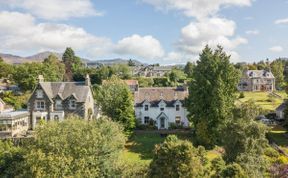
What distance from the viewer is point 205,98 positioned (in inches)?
1988

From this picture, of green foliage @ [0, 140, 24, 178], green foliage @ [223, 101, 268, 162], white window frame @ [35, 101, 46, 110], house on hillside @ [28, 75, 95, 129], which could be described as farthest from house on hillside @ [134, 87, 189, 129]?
green foliage @ [0, 140, 24, 178]

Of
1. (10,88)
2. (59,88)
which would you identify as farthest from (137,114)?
(10,88)

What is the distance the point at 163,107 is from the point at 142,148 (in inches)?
602

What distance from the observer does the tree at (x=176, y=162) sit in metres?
24.7

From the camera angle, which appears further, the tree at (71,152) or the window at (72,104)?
the window at (72,104)

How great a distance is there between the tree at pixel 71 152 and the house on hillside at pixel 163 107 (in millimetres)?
26010

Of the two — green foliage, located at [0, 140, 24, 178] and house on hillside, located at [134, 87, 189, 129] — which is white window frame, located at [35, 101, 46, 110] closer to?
house on hillside, located at [134, 87, 189, 129]

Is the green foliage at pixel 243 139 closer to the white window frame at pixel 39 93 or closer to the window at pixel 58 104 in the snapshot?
the window at pixel 58 104

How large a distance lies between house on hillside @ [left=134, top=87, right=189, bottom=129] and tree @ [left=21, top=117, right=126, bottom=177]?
26010mm

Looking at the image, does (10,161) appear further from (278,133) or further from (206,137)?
(278,133)

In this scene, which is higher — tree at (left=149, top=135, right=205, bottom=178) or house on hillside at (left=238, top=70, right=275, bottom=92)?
house on hillside at (left=238, top=70, right=275, bottom=92)

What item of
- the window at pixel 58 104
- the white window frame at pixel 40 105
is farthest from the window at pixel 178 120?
the white window frame at pixel 40 105

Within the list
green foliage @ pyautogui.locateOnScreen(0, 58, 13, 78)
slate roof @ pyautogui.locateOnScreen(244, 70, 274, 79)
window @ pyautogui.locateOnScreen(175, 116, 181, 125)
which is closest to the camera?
window @ pyautogui.locateOnScreen(175, 116, 181, 125)

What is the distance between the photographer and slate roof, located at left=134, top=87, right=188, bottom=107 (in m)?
62.1
